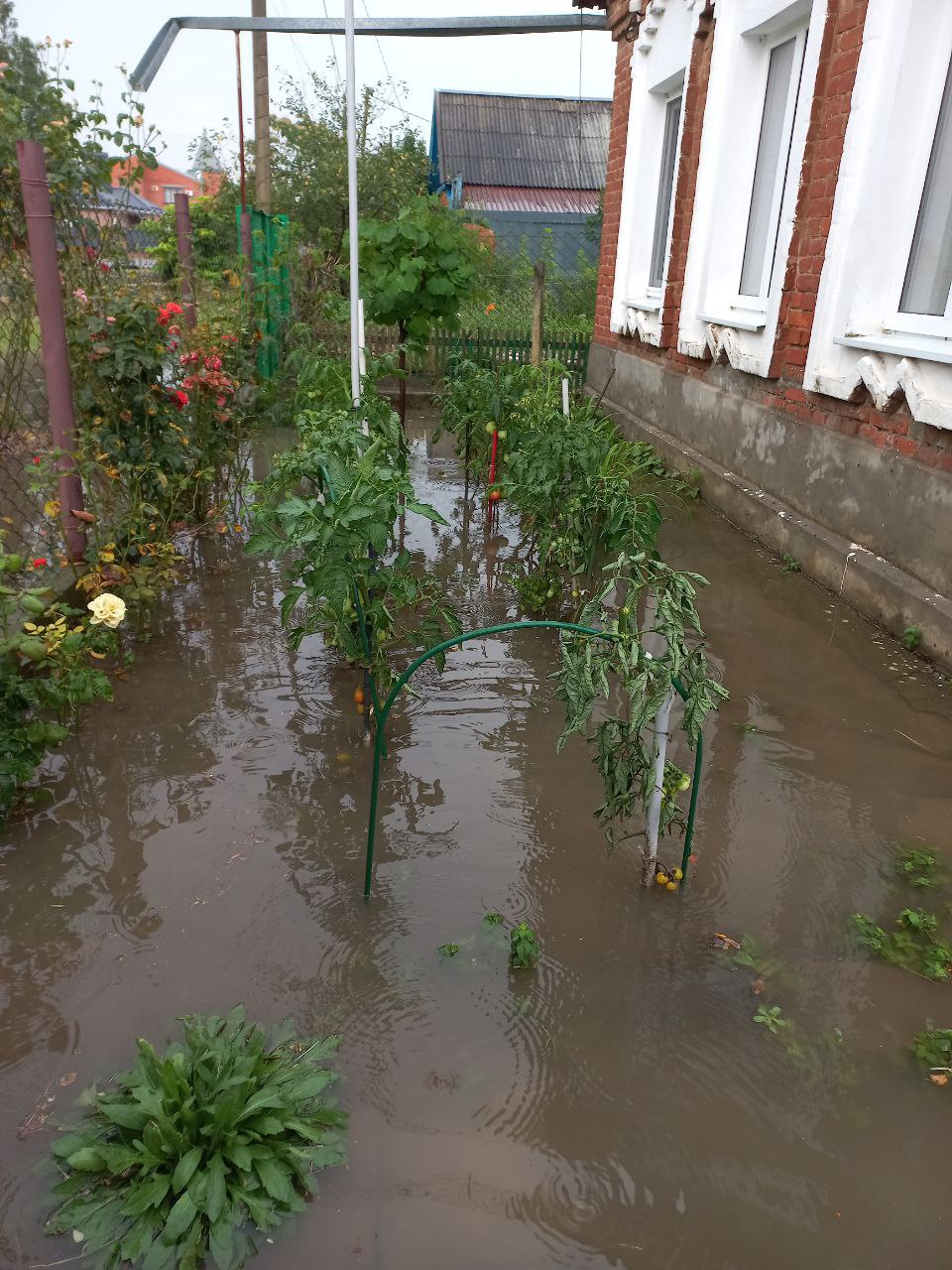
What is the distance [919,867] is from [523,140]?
75.9 feet

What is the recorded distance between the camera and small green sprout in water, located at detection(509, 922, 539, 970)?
2.26 metres

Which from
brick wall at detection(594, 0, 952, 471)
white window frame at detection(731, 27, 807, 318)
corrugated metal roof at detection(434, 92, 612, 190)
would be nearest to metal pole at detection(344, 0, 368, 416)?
brick wall at detection(594, 0, 952, 471)

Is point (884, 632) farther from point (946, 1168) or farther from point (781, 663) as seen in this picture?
point (946, 1168)

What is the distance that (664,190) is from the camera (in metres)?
8.19

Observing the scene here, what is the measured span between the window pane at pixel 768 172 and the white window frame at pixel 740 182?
0.12 ft

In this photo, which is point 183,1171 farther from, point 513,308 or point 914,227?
point 513,308

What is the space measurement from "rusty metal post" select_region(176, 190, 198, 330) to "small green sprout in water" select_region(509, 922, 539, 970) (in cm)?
492

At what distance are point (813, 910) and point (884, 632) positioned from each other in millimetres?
2164

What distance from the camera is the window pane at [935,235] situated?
13.9 ft

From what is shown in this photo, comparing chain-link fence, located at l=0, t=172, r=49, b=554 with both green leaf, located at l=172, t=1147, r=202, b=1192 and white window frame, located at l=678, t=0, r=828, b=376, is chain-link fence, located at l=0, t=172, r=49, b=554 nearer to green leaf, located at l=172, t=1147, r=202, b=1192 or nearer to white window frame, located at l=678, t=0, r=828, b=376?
green leaf, located at l=172, t=1147, r=202, b=1192

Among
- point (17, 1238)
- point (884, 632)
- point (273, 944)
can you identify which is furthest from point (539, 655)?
point (17, 1238)

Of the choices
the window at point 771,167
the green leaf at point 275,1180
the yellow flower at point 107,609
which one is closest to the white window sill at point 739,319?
the window at point 771,167

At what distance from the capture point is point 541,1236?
1.64m

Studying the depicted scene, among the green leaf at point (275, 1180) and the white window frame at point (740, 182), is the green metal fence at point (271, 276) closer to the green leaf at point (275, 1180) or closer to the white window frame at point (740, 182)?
the white window frame at point (740, 182)
